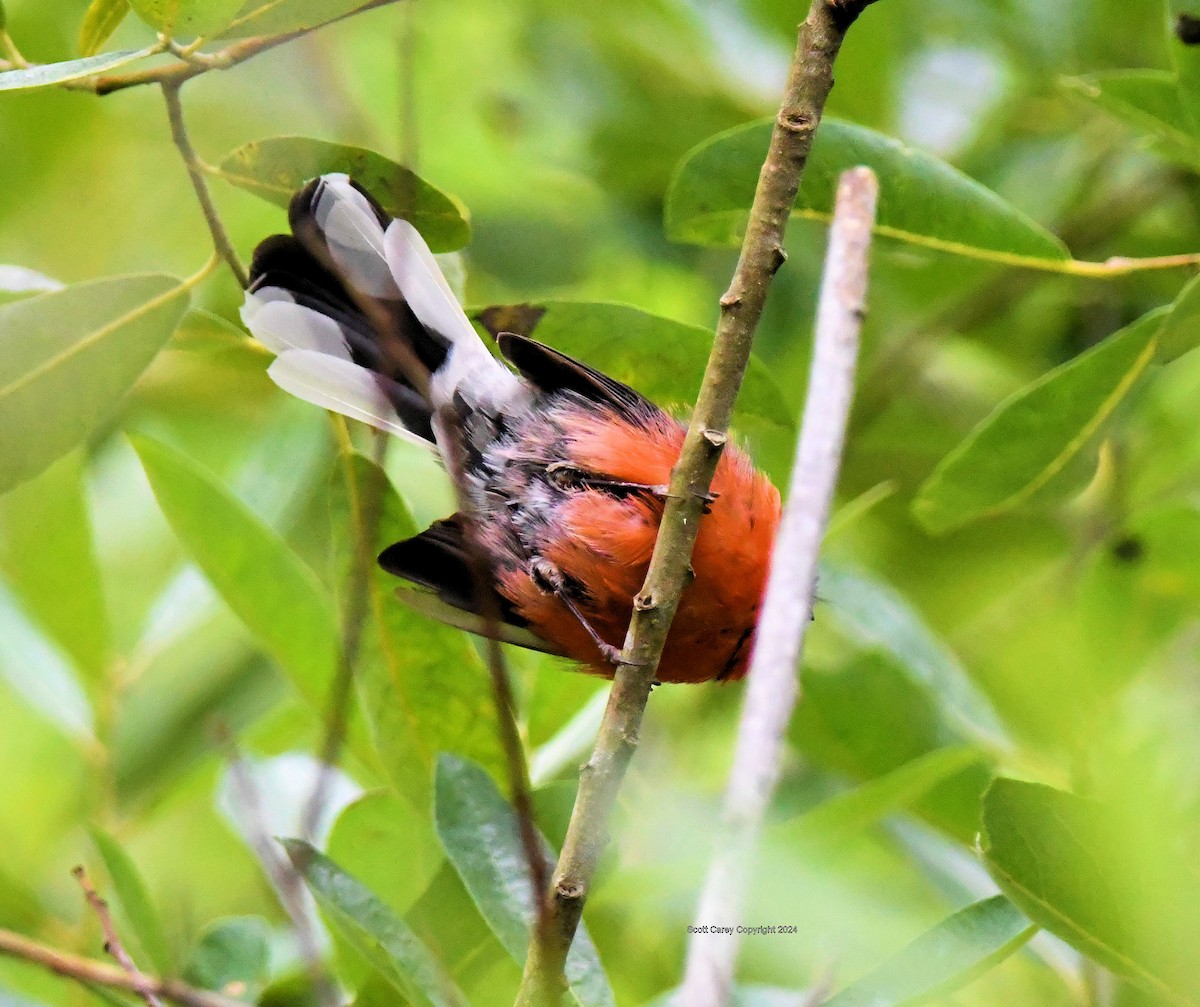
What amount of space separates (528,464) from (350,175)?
3.84ft

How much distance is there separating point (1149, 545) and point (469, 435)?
1.74 metres

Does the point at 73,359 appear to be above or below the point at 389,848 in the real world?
above

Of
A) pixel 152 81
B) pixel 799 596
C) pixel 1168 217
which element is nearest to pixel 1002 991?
pixel 799 596

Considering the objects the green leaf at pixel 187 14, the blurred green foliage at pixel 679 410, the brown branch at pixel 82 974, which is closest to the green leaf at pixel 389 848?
the blurred green foliage at pixel 679 410

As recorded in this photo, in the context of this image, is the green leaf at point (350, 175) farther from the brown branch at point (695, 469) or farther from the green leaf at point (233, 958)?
the green leaf at point (233, 958)

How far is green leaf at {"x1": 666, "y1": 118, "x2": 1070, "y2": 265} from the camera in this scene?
272cm

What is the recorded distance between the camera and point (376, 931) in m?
2.26

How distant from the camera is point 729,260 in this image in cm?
500

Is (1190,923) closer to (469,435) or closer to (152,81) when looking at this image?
(152,81)

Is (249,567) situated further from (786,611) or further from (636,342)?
(786,611)

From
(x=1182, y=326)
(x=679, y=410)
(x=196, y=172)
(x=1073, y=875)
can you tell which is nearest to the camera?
(x=1073, y=875)

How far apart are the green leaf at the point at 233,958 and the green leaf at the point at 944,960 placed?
1168mm

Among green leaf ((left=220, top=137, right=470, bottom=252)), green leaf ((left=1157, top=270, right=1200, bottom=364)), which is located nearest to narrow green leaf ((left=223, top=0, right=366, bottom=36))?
green leaf ((left=220, top=137, right=470, bottom=252))

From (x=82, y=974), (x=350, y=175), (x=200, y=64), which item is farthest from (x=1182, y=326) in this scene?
(x=82, y=974)
